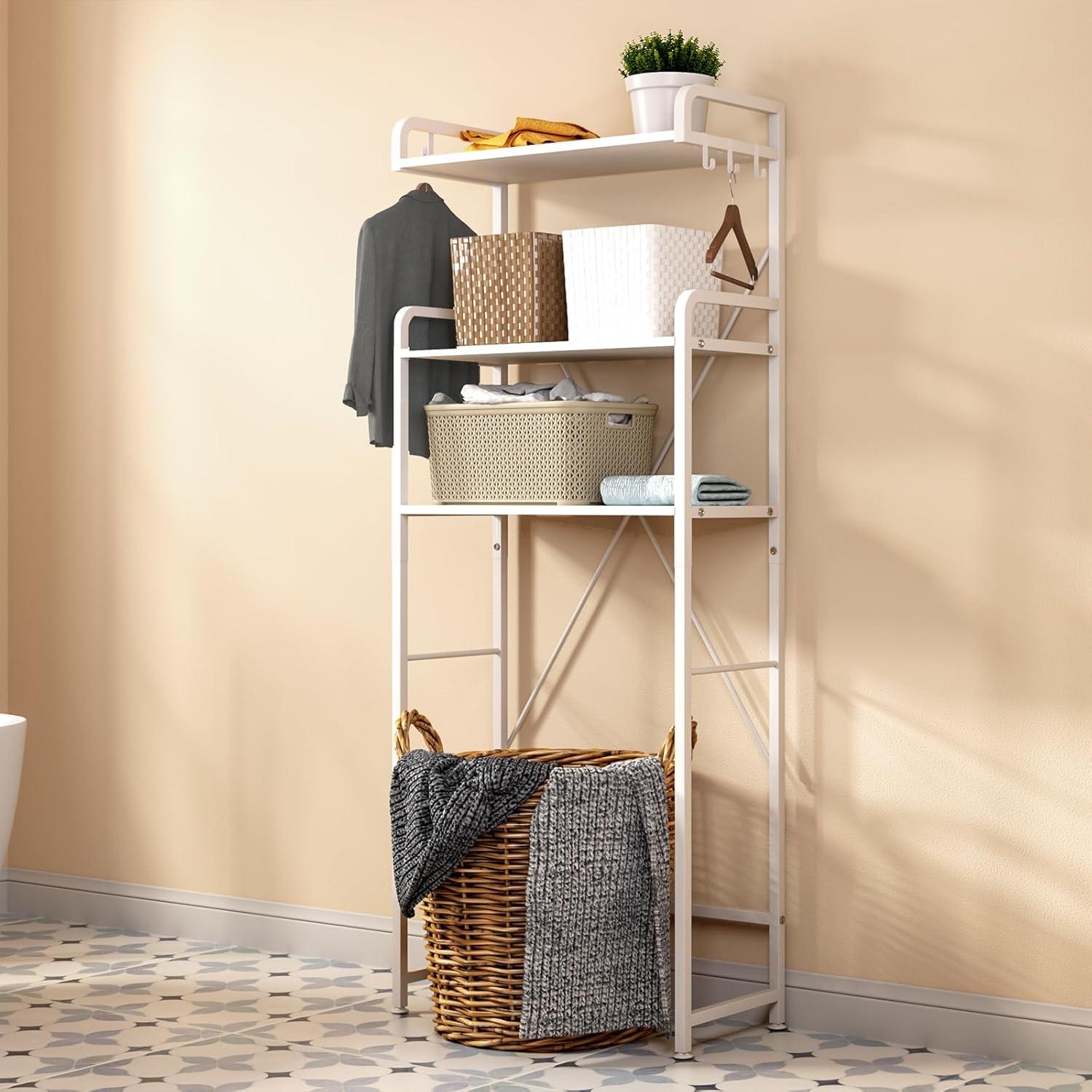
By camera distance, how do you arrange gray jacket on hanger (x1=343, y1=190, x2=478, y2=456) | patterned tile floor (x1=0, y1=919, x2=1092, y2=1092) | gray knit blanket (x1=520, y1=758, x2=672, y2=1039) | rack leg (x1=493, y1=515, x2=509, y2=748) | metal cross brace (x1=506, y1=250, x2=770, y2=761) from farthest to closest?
rack leg (x1=493, y1=515, x2=509, y2=748)
gray jacket on hanger (x1=343, y1=190, x2=478, y2=456)
metal cross brace (x1=506, y1=250, x2=770, y2=761)
gray knit blanket (x1=520, y1=758, x2=672, y2=1039)
patterned tile floor (x1=0, y1=919, x2=1092, y2=1092)

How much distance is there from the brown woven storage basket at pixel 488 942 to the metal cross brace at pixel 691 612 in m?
0.18

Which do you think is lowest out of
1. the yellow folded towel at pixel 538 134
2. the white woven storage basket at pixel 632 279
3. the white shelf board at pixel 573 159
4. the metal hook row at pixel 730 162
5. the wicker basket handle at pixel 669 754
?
the wicker basket handle at pixel 669 754

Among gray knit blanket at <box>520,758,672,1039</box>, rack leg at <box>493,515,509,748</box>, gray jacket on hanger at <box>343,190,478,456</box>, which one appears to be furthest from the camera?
rack leg at <box>493,515,509,748</box>

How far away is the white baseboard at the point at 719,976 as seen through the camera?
292 cm

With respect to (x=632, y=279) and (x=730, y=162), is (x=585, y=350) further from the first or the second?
(x=730, y=162)

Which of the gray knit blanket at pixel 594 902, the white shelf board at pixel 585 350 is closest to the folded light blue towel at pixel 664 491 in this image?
the white shelf board at pixel 585 350

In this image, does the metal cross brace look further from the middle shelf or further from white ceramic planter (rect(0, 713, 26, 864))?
white ceramic planter (rect(0, 713, 26, 864))

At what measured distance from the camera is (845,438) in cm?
310

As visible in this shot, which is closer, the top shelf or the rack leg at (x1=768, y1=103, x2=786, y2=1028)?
the top shelf

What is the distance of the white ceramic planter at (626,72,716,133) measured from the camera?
9.92 ft

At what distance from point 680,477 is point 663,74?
29.0 inches

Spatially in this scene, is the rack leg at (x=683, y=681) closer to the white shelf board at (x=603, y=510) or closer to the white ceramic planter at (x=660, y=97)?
the white shelf board at (x=603, y=510)

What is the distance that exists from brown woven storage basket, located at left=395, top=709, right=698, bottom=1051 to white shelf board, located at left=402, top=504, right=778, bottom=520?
1.24ft

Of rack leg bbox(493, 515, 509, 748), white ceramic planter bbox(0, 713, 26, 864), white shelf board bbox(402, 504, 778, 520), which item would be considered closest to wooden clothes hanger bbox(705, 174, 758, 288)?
white shelf board bbox(402, 504, 778, 520)
